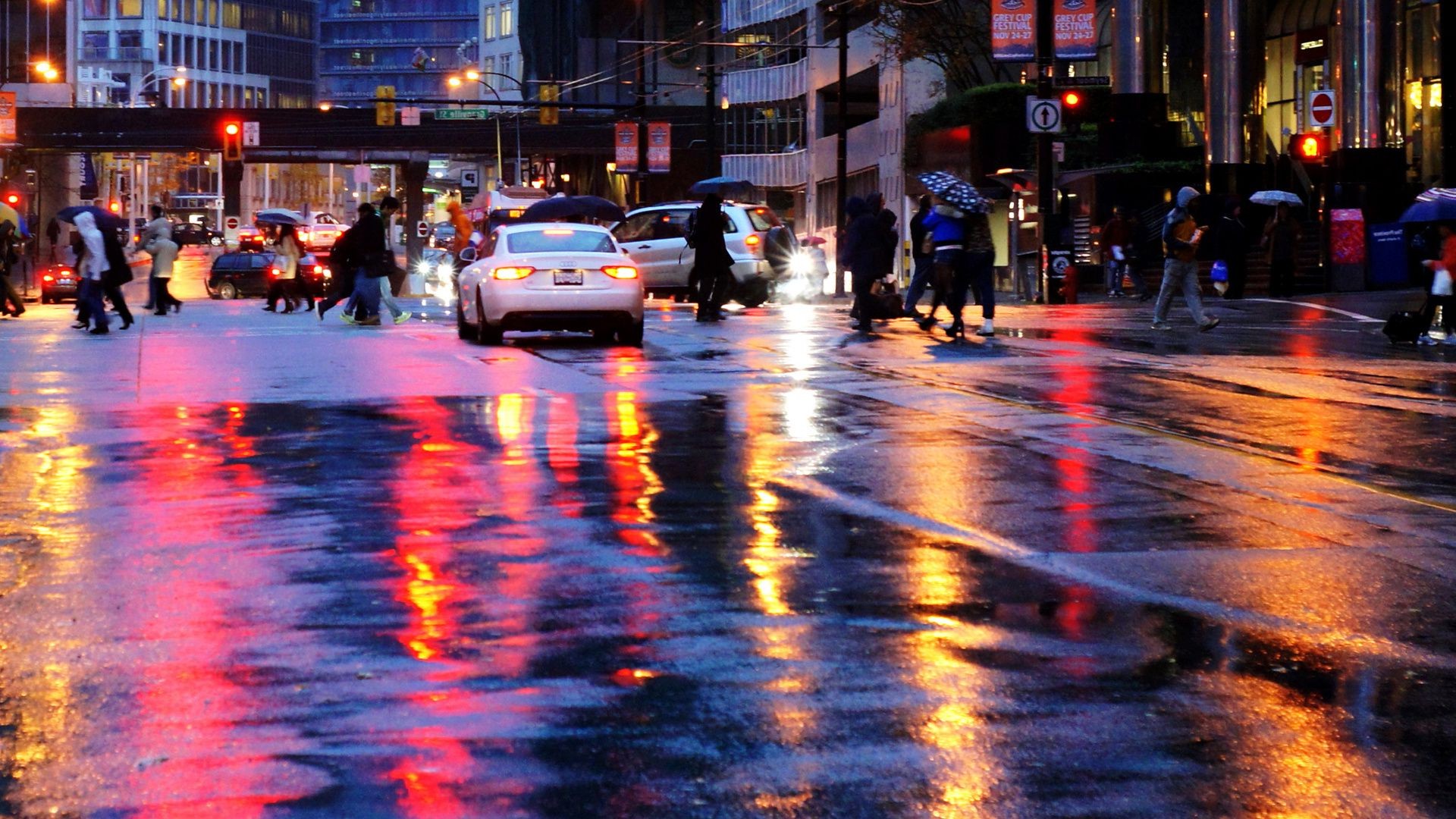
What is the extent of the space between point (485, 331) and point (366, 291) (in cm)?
482

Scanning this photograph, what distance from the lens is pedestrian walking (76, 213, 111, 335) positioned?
2559cm

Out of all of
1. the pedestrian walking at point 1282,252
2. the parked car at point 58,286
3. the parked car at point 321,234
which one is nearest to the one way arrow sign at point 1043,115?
the pedestrian walking at point 1282,252

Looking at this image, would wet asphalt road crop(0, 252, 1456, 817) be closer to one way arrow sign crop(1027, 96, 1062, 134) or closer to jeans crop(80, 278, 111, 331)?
jeans crop(80, 278, 111, 331)

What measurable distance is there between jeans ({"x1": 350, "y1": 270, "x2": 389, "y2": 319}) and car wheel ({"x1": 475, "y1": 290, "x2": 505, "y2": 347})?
14.2 feet

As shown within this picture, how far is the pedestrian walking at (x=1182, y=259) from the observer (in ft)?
81.3

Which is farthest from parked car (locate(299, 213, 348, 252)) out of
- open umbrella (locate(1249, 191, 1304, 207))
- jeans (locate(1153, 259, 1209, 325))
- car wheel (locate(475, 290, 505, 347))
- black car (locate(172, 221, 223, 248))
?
car wheel (locate(475, 290, 505, 347))

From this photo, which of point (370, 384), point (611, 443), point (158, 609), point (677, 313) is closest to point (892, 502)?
point (611, 443)

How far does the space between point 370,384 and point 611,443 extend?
499 centimetres

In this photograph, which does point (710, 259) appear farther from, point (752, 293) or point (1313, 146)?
point (1313, 146)

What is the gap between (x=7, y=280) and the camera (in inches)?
1339

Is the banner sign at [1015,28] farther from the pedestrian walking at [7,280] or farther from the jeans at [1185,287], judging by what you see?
the pedestrian walking at [7,280]

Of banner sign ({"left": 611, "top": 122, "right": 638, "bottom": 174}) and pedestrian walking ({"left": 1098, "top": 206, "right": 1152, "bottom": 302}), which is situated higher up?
banner sign ({"left": 611, "top": 122, "right": 638, "bottom": 174})

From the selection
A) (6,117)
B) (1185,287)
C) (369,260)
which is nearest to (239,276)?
(6,117)

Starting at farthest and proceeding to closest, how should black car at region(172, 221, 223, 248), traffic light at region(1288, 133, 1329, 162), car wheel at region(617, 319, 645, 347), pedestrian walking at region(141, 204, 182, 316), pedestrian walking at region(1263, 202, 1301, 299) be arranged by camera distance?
1. black car at region(172, 221, 223, 248)
2. pedestrian walking at region(1263, 202, 1301, 299)
3. traffic light at region(1288, 133, 1329, 162)
4. pedestrian walking at region(141, 204, 182, 316)
5. car wheel at region(617, 319, 645, 347)
